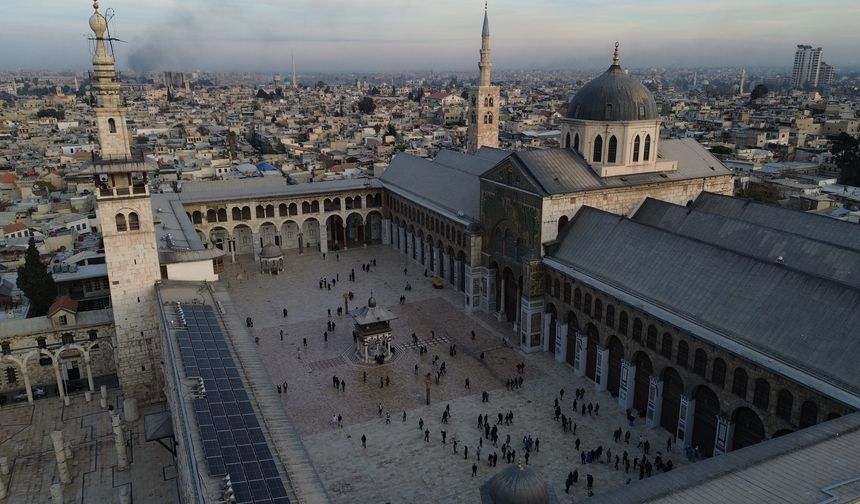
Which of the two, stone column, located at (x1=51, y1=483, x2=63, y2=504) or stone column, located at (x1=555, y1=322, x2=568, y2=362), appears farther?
stone column, located at (x1=555, y1=322, x2=568, y2=362)

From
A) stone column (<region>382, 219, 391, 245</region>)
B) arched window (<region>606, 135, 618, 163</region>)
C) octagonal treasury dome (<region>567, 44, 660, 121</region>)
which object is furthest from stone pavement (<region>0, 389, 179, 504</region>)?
stone column (<region>382, 219, 391, 245</region>)

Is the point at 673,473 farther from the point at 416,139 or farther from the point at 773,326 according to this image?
the point at 416,139

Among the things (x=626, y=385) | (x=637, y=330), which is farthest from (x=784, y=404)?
(x=626, y=385)

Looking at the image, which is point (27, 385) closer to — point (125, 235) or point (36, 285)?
point (36, 285)

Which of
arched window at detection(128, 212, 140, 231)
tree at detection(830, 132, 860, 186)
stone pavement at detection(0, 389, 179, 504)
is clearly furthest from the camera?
tree at detection(830, 132, 860, 186)

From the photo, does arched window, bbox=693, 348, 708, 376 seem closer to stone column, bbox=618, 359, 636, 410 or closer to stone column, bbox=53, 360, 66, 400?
stone column, bbox=618, 359, 636, 410

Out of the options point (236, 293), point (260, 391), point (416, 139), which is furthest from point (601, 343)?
point (416, 139)
